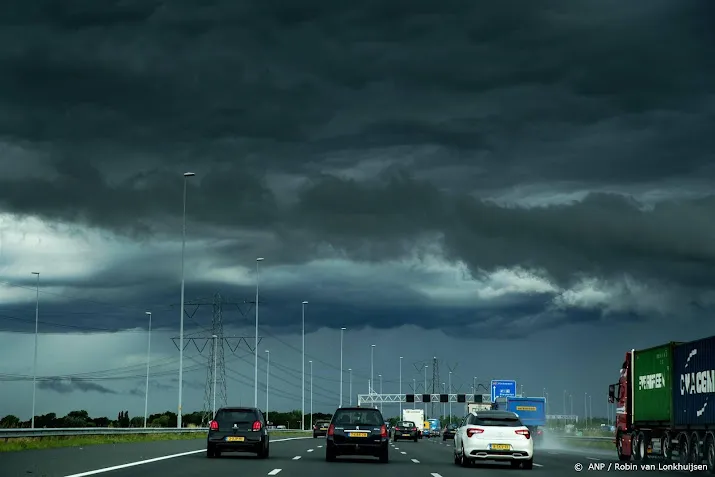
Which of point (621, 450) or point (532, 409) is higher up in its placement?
point (532, 409)

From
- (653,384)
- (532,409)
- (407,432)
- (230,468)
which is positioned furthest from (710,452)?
(407,432)

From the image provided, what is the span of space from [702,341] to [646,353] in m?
6.40

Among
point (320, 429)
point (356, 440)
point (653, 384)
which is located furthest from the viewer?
point (320, 429)

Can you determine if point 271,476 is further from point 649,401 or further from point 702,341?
point 649,401

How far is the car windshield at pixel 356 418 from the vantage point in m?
32.6

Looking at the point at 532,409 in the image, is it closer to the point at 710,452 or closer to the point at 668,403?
the point at 668,403

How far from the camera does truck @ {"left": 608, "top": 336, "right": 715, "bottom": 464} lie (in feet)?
92.7

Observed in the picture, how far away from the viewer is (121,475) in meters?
22.5

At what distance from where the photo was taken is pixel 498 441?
29.4 metres

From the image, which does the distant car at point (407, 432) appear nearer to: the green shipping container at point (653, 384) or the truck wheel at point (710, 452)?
the green shipping container at point (653, 384)

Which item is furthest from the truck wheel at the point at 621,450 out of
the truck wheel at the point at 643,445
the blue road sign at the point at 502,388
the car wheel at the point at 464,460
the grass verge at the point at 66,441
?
the blue road sign at the point at 502,388

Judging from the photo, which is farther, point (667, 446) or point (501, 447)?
point (667, 446)

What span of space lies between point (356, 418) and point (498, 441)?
17.1 ft

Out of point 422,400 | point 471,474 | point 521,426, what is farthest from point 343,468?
point 422,400
